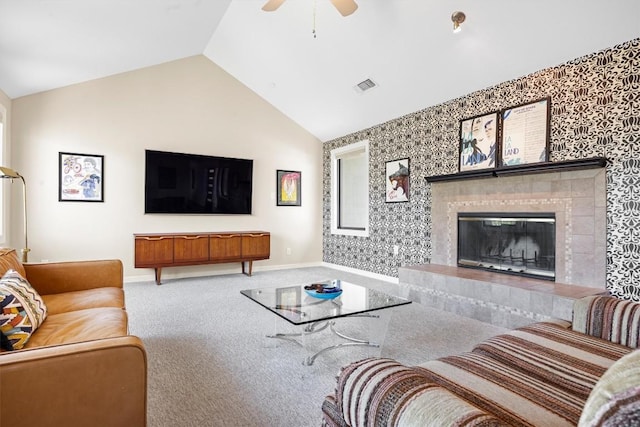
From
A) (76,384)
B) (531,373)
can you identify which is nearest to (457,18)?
(531,373)

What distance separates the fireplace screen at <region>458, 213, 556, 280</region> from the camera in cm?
339

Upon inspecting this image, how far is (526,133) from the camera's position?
3496 millimetres

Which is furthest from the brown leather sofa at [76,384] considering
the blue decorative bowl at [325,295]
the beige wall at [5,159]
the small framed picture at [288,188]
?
the small framed picture at [288,188]

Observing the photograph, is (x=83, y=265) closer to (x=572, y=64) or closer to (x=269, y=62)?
(x=269, y=62)

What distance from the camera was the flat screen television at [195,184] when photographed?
509 centimetres

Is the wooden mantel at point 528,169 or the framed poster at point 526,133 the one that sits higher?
the framed poster at point 526,133

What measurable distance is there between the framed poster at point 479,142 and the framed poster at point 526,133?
0.11 meters

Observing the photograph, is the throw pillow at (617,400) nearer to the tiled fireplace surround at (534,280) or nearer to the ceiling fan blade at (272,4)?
the tiled fireplace surround at (534,280)

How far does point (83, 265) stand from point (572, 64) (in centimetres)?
463

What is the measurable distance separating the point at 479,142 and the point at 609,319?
2.62m

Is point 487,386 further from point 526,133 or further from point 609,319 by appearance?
point 526,133

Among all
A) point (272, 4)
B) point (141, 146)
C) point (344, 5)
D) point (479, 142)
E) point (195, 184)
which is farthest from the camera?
point (195, 184)

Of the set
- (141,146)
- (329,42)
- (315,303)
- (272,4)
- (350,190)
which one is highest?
(329,42)

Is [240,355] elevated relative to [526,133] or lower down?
lower down
